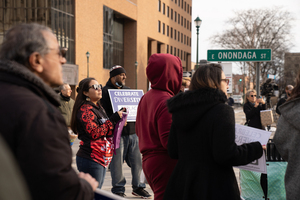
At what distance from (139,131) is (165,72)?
619mm

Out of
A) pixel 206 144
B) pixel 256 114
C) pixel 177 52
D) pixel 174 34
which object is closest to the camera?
pixel 206 144

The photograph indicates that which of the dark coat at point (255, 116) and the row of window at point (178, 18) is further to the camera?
the row of window at point (178, 18)

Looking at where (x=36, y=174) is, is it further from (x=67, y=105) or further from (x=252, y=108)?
(x=252, y=108)

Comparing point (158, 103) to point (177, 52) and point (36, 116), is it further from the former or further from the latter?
point (177, 52)

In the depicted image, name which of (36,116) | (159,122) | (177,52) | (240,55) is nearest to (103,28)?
(177,52)

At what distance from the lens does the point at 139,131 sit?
330 cm

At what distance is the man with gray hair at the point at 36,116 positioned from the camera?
4.49 ft

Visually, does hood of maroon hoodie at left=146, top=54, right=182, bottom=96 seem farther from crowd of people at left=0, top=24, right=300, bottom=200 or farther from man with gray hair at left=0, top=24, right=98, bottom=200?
man with gray hair at left=0, top=24, right=98, bottom=200

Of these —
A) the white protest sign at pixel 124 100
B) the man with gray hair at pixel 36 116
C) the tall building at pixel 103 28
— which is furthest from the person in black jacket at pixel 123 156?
the tall building at pixel 103 28

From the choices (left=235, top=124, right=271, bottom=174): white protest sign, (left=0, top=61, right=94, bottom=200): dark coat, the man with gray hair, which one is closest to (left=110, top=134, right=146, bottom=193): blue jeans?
(left=235, top=124, right=271, bottom=174): white protest sign

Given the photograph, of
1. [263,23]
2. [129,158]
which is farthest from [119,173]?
[263,23]

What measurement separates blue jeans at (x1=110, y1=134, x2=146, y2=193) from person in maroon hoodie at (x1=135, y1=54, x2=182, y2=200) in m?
2.61

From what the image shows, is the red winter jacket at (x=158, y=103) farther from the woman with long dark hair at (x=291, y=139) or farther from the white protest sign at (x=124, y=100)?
the white protest sign at (x=124, y=100)

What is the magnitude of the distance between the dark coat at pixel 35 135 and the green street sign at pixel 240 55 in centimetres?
857
